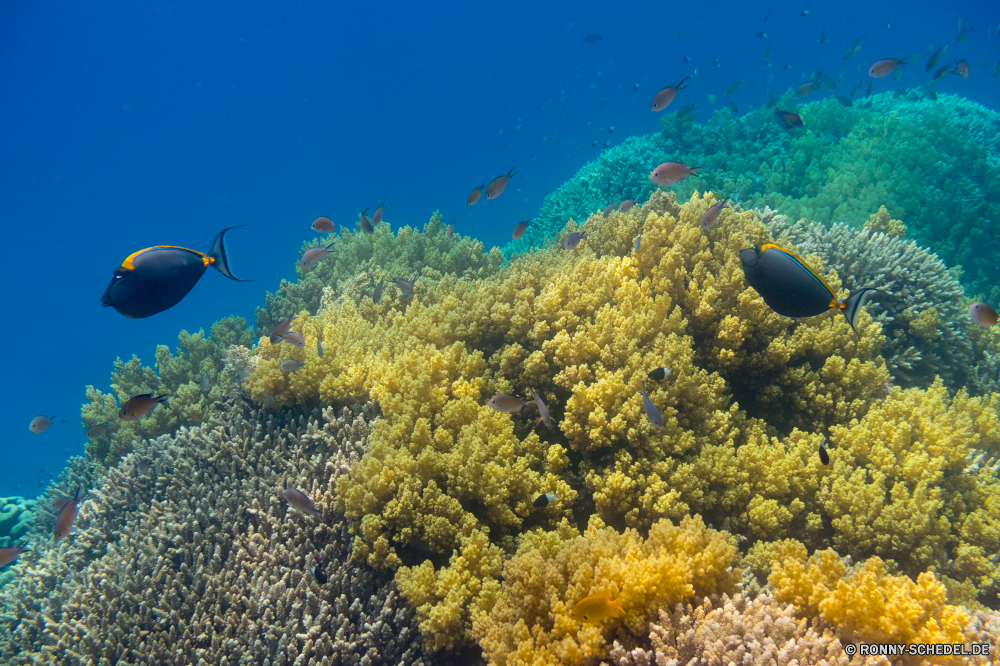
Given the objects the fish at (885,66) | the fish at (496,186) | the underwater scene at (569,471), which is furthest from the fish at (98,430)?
the fish at (885,66)

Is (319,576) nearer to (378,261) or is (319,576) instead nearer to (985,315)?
(378,261)

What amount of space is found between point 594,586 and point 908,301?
5616mm

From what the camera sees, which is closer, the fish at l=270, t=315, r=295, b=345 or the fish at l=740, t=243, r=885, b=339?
the fish at l=740, t=243, r=885, b=339

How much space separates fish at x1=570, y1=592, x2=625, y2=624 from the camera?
2043 mm

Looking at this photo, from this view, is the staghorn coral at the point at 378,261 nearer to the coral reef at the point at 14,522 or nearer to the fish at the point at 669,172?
the fish at the point at 669,172

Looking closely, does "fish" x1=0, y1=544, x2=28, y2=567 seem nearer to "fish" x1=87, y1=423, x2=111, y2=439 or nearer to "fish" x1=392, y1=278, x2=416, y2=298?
"fish" x1=87, y1=423, x2=111, y2=439

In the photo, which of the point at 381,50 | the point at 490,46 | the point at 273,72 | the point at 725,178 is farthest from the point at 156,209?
the point at 725,178


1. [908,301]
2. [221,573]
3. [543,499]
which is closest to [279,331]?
[221,573]

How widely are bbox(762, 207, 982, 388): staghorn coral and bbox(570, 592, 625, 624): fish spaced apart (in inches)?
188

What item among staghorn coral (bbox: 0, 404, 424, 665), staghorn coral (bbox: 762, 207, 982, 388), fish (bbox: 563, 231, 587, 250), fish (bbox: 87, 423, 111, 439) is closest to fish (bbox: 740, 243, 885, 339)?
fish (bbox: 563, 231, 587, 250)

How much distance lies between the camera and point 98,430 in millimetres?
6773

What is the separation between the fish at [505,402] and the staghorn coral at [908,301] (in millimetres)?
4163

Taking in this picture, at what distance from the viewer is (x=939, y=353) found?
5051 mm

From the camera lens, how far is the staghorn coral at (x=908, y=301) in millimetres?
4871
